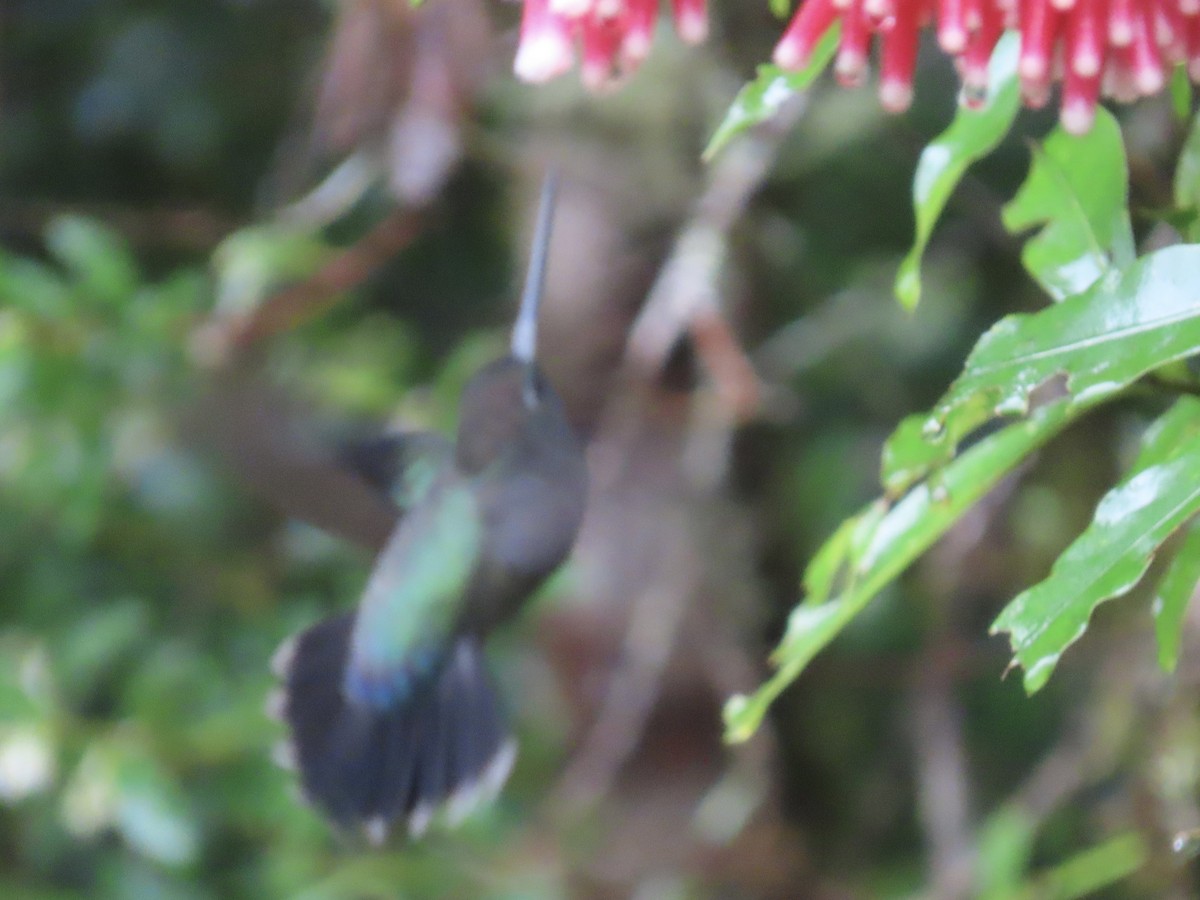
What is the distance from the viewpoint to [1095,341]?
72 cm

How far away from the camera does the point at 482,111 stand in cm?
242

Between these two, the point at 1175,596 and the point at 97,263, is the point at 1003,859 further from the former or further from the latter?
the point at 97,263

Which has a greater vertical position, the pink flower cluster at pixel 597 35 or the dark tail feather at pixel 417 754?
the pink flower cluster at pixel 597 35

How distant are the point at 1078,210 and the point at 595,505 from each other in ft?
4.05

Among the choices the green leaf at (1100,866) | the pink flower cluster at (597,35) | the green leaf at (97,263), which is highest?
the green leaf at (97,263)

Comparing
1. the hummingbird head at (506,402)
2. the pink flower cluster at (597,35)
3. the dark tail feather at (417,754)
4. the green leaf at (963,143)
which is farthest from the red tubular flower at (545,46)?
the dark tail feather at (417,754)

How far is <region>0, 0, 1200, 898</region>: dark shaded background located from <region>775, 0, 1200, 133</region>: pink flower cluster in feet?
2.59

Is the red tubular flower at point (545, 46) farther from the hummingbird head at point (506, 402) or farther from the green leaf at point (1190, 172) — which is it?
the hummingbird head at point (506, 402)

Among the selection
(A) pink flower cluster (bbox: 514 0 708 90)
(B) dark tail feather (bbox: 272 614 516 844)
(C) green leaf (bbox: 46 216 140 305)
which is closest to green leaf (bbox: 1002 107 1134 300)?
(A) pink flower cluster (bbox: 514 0 708 90)

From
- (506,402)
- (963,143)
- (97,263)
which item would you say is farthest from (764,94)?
(97,263)

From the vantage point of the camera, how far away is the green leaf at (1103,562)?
2.27ft

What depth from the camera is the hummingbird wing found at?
1.40 metres

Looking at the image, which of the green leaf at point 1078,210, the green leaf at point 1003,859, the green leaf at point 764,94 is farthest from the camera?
the green leaf at point 1003,859

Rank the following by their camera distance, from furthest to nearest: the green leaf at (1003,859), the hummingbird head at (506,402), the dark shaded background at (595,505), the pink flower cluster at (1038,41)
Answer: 1. the dark shaded background at (595,505)
2. the green leaf at (1003,859)
3. the hummingbird head at (506,402)
4. the pink flower cluster at (1038,41)
